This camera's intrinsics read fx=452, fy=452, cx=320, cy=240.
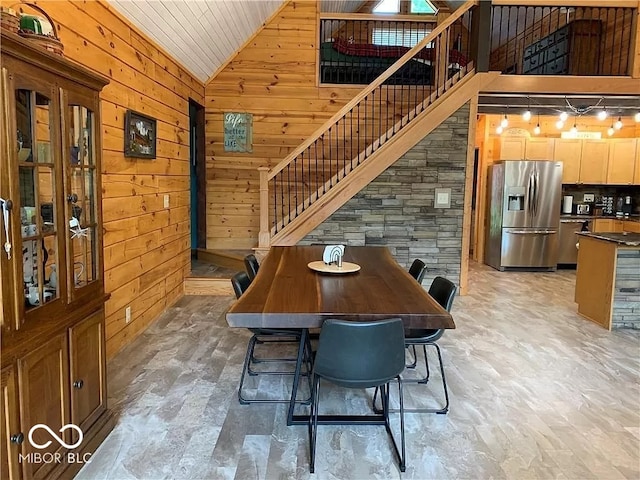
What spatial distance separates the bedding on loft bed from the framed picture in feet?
10.7

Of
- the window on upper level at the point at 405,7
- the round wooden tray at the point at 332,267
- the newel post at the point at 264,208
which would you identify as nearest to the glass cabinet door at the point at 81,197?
the round wooden tray at the point at 332,267

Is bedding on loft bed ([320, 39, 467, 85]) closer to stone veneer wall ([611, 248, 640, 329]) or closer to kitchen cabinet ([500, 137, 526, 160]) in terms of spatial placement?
kitchen cabinet ([500, 137, 526, 160])

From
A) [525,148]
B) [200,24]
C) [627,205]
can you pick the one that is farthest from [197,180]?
[627,205]

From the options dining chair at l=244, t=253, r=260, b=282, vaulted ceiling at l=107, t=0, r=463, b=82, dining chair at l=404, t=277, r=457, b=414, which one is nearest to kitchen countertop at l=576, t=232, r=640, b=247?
dining chair at l=404, t=277, r=457, b=414

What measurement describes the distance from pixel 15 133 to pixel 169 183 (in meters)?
→ 3.29

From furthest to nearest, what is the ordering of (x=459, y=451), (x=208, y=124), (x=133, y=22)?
1. (x=208, y=124)
2. (x=133, y=22)
3. (x=459, y=451)

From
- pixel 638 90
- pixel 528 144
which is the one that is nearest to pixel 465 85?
pixel 638 90

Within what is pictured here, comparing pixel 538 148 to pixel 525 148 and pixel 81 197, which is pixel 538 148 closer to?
pixel 525 148

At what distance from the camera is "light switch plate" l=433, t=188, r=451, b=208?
17.9 feet

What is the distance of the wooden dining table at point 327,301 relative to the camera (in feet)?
6.84

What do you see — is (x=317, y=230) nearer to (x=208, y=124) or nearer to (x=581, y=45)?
(x=208, y=124)

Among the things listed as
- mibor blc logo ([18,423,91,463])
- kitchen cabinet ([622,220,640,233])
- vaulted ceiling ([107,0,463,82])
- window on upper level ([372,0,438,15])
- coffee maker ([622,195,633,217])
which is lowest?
mibor blc logo ([18,423,91,463])

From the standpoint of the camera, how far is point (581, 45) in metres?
6.69

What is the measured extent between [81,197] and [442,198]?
4.23m
